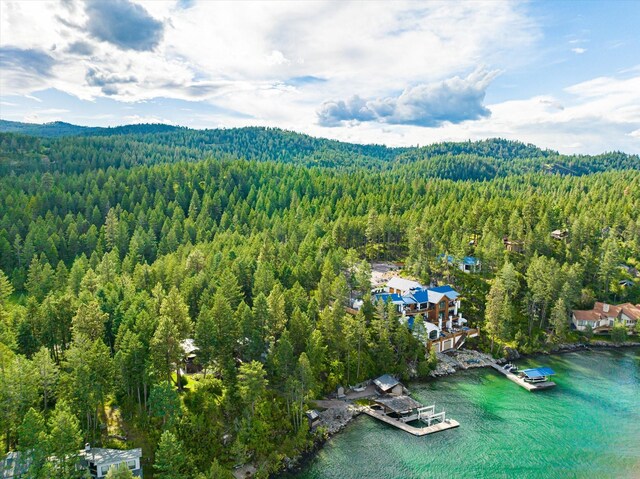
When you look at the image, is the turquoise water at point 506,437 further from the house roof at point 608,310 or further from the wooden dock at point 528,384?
→ the house roof at point 608,310

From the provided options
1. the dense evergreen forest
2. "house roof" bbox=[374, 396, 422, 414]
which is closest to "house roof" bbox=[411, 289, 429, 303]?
the dense evergreen forest

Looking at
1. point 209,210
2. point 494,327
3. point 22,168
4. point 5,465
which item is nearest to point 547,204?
point 494,327

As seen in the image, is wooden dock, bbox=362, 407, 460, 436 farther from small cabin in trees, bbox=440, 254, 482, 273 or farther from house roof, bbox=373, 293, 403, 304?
small cabin in trees, bbox=440, 254, 482, 273

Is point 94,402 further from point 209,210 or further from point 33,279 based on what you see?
point 209,210

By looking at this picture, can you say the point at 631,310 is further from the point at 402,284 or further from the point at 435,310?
the point at 402,284

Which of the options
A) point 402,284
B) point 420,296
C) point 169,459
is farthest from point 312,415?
point 402,284

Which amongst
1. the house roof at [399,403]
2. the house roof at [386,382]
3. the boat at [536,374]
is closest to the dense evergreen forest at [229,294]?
the house roof at [386,382]
